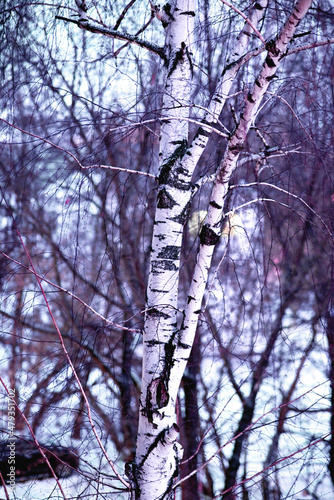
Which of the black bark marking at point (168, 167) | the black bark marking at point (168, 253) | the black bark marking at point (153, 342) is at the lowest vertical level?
the black bark marking at point (153, 342)

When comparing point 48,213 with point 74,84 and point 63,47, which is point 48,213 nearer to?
point 74,84

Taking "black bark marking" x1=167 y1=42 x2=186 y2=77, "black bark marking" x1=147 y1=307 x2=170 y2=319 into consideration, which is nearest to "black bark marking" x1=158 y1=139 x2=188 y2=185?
"black bark marking" x1=167 y1=42 x2=186 y2=77

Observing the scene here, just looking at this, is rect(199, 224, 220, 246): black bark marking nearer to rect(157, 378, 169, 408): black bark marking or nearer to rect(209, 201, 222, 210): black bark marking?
rect(209, 201, 222, 210): black bark marking

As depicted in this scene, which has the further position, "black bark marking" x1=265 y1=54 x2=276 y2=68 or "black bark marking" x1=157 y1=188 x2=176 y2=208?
"black bark marking" x1=157 y1=188 x2=176 y2=208

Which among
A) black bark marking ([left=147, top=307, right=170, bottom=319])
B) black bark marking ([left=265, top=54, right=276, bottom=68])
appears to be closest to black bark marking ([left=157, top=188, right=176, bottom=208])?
black bark marking ([left=147, top=307, right=170, bottom=319])

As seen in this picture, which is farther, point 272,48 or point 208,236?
point 208,236

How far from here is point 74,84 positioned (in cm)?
274

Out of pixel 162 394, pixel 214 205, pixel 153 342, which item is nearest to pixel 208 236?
pixel 214 205

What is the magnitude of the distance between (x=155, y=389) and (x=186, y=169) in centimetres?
63

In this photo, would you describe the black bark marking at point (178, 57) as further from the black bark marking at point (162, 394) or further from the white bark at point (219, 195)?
the black bark marking at point (162, 394)

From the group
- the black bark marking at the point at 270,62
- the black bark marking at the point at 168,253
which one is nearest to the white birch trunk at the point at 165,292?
the black bark marking at the point at 168,253

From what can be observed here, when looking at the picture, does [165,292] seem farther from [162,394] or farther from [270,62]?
[270,62]

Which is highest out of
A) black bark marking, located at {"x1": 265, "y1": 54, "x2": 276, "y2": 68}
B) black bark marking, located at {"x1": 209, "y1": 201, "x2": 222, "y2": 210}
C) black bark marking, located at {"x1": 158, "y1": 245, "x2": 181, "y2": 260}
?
black bark marking, located at {"x1": 265, "y1": 54, "x2": 276, "y2": 68}

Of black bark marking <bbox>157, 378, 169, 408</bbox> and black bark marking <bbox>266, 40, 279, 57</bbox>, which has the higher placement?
black bark marking <bbox>266, 40, 279, 57</bbox>
